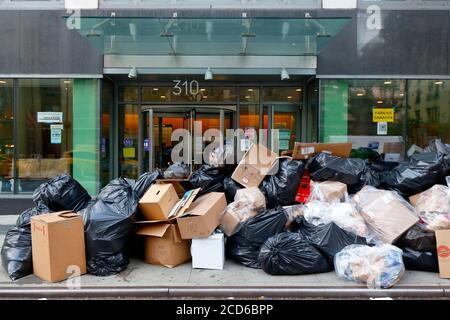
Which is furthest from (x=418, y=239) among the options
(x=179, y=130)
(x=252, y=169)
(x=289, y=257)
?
(x=179, y=130)

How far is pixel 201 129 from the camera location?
30.9 ft

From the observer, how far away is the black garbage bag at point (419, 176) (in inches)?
201

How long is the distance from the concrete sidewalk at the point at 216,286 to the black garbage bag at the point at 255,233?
0.21 metres

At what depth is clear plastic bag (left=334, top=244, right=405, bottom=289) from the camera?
413cm

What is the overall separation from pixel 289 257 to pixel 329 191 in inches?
45.7

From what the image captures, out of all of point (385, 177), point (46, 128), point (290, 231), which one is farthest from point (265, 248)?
point (46, 128)

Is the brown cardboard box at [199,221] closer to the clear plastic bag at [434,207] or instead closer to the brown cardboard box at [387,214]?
the brown cardboard box at [387,214]

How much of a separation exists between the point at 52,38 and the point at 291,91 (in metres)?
5.18

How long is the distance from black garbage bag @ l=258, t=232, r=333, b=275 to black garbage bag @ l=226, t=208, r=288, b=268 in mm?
224

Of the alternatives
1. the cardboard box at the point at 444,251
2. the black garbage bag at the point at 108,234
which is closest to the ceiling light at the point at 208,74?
the black garbage bag at the point at 108,234

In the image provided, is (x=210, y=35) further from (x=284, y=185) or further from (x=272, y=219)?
(x=272, y=219)

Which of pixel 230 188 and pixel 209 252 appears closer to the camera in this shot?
pixel 209 252

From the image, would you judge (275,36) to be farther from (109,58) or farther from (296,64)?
(109,58)

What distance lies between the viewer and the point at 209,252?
4789 millimetres
